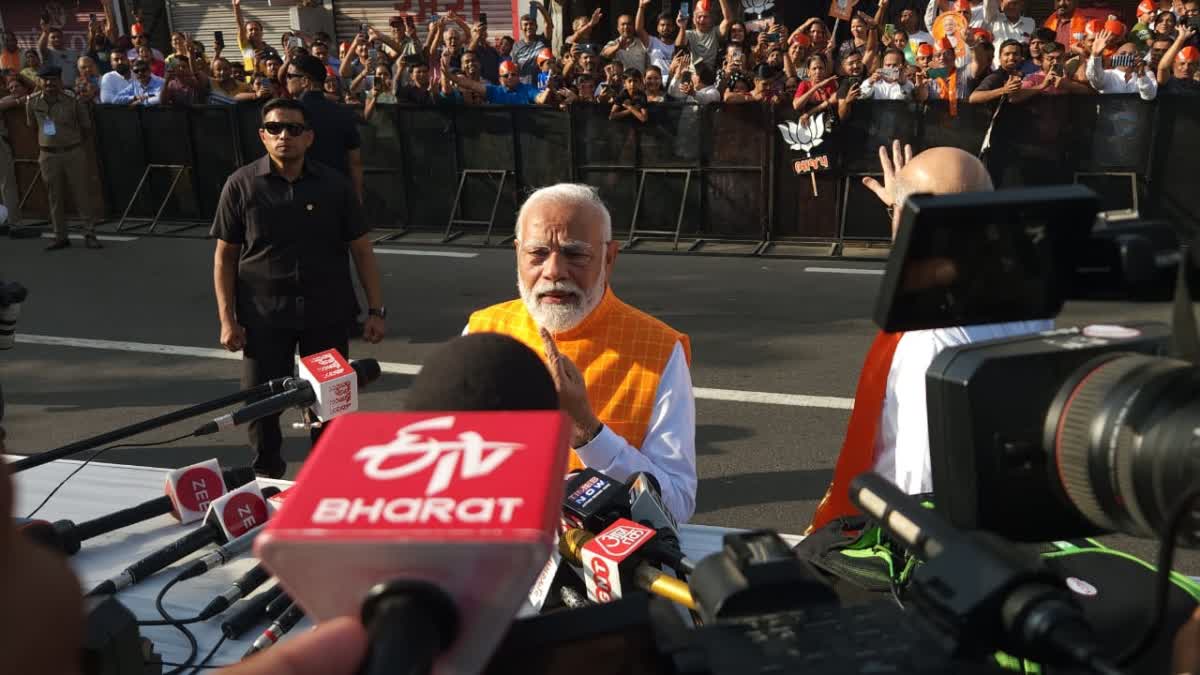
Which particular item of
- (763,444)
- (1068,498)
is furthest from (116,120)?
(1068,498)

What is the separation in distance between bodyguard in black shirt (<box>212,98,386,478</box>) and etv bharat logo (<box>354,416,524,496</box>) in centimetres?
366

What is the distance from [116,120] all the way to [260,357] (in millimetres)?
9295

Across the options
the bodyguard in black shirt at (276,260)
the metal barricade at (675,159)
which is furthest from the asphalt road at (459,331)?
the metal barricade at (675,159)

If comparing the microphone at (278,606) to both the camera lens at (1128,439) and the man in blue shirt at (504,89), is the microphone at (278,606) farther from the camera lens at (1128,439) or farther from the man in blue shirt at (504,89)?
the man in blue shirt at (504,89)

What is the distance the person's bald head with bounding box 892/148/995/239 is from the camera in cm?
252

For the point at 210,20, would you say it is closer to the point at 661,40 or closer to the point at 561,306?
the point at 661,40

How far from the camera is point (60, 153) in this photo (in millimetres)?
10945

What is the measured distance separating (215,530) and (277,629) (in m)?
0.56

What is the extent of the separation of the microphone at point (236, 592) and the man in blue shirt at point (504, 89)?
9109 millimetres

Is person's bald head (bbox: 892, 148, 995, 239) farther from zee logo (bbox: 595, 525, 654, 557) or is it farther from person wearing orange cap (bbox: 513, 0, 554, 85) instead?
person wearing orange cap (bbox: 513, 0, 554, 85)

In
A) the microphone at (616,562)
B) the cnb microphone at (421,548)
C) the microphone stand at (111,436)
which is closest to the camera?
the cnb microphone at (421,548)

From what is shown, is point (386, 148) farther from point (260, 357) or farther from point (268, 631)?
point (268, 631)

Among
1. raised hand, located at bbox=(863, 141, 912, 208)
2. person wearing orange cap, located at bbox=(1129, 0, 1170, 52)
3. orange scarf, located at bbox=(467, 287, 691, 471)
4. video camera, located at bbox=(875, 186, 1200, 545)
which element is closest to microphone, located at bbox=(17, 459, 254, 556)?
orange scarf, located at bbox=(467, 287, 691, 471)

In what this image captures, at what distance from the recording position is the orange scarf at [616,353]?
115 inches
